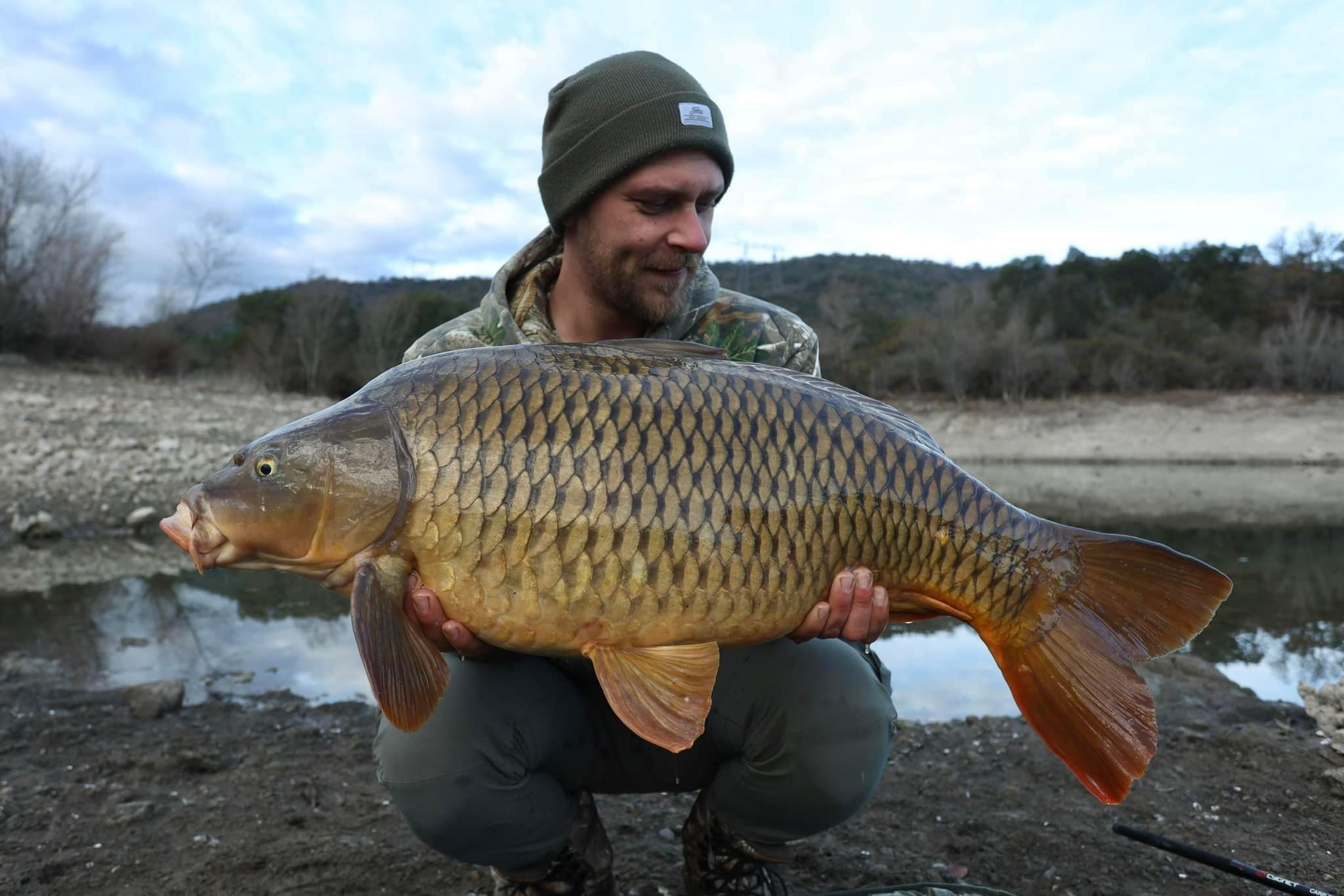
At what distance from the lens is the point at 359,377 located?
1017 inches

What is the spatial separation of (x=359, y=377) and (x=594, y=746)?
84.2 ft

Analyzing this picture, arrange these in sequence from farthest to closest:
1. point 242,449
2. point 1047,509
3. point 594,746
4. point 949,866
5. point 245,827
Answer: point 1047,509 < point 245,827 < point 949,866 < point 594,746 < point 242,449

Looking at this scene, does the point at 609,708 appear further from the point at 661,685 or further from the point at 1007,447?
the point at 1007,447

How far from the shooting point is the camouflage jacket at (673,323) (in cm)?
221

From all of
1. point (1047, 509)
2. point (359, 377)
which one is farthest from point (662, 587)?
point (359, 377)

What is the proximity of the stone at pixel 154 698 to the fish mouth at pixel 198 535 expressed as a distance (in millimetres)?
1962

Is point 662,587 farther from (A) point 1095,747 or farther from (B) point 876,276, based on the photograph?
(B) point 876,276

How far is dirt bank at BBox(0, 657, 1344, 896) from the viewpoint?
1.98 m

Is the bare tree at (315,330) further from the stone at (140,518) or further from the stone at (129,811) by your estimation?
the stone at (129,811)

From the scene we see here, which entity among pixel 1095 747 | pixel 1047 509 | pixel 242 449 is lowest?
pixel 1047 509

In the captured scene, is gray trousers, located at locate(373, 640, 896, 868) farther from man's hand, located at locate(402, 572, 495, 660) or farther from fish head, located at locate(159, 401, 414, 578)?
fish head, located at locate(159, 401, 414, 578)

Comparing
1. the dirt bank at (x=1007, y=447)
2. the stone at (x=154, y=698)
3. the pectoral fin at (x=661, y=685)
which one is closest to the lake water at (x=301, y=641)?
the stone at (x=154, y=698)

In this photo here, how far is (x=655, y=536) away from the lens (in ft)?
4.82

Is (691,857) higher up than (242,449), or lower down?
lower down
